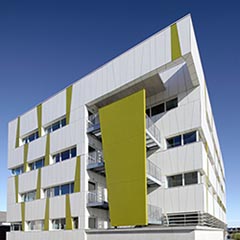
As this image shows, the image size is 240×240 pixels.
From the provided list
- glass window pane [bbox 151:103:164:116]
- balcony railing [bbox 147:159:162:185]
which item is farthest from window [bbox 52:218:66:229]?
glass window pane [bbox 151:103:164:116]

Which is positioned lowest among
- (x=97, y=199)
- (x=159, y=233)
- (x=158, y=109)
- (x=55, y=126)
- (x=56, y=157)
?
(x=159, y=233)

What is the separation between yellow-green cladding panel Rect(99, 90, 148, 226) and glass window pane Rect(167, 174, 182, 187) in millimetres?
3235

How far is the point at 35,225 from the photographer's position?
3142 cm

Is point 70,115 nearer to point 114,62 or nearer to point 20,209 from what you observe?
point 114,62

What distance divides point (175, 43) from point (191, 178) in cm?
857

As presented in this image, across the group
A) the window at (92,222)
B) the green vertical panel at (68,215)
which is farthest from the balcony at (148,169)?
the window at (92,222)

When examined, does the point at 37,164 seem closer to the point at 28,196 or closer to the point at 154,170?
the point at 28,196

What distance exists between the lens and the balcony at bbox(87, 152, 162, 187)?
74.2 ft

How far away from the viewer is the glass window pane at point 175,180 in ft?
75.5

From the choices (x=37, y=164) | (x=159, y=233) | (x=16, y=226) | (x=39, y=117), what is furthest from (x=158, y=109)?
(x=16, y=226)

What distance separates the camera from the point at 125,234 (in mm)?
20938

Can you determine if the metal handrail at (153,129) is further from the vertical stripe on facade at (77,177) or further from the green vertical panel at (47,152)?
the green vertical panel at (47,152)

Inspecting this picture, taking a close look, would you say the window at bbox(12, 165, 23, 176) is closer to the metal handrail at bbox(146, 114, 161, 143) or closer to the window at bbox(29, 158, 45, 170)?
the window at bbox(29, 158, 45, 170)

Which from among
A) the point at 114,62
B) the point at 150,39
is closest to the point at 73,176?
the point at 114,62
